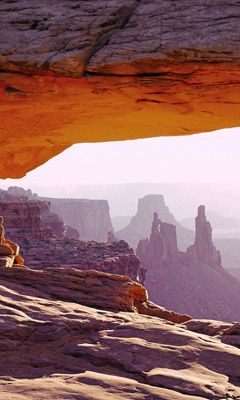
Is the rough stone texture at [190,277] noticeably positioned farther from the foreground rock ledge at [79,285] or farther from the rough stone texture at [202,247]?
the foreground rock ledge at [79,285]

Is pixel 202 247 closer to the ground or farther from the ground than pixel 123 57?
closer to the ground

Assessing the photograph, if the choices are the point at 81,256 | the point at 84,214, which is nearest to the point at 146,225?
the point at 84,214

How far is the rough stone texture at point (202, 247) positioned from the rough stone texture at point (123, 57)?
75291 millimetres

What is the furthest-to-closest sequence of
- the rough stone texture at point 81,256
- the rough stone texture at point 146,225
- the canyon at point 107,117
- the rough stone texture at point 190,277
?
the rough stone texture at point 146,225
the rough stone texture at point 190,277
the rough stone texture at point 81,256
the canyon at point 107,117

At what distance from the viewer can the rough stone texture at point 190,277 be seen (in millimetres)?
70906

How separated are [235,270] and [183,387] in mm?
103402

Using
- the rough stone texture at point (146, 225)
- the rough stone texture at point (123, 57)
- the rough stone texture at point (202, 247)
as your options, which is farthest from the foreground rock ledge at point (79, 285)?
the rough stone texture at point (146, 225)

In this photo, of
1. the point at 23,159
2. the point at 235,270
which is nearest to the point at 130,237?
the point at 235,270

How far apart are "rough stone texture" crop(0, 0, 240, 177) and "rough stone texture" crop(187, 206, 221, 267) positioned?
75.3 meters

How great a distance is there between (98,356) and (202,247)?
3130 inches

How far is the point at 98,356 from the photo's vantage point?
9.56m

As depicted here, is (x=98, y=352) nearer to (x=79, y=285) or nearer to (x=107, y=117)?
(x=79, y=285)

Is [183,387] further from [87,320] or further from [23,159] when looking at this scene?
[23,159]

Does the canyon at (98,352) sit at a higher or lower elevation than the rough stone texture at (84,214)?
lower
